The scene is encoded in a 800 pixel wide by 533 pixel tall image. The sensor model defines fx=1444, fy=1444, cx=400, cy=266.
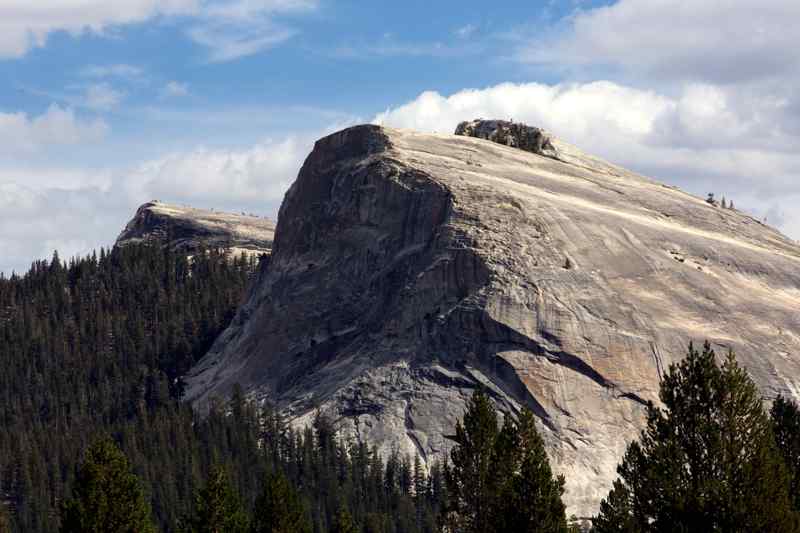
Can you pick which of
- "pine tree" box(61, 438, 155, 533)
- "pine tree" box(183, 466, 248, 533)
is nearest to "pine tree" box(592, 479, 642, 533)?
"pine tree" box(183, 466, 248, 533)

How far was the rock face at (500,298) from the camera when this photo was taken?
113875 mm

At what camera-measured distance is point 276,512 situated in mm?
73312

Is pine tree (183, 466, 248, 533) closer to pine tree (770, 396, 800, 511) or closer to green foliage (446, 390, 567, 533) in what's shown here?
green foliage (446, 390, 567, 533)

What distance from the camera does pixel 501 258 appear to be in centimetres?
12094

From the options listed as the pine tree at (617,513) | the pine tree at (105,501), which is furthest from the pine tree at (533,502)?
the pine tree at (105,501)

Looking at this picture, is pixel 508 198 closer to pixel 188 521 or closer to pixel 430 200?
pixel 430 200

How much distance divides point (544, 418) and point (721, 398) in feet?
166

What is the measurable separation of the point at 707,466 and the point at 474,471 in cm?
1285

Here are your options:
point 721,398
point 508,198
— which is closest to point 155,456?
point 508,198

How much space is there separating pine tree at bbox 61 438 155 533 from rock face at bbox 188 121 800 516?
143 feet

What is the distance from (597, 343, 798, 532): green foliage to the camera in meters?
57.6

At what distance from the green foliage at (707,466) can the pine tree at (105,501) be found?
22.4 metres

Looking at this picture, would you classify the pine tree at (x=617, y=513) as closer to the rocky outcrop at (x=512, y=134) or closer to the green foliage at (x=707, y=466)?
the green foliage at (x=707, y=466)

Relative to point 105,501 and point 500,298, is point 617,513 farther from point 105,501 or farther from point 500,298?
point 500,298
